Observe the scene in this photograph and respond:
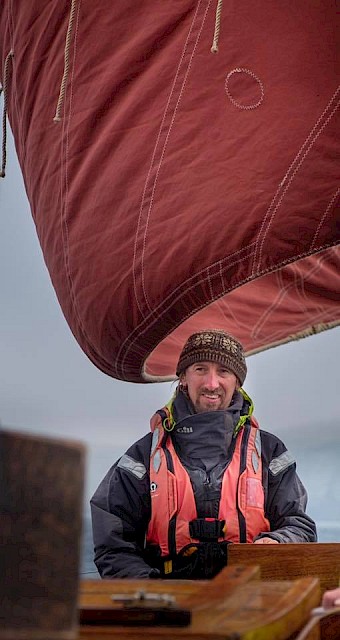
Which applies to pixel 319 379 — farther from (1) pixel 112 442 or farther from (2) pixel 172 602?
(2) pixel 172 602

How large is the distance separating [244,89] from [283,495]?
0.87m

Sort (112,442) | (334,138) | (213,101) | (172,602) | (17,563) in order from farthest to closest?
(112,442), (213,101), (334,138), (172,602), (17,563)

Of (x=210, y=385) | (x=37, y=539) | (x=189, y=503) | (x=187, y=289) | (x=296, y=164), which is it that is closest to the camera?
(x=37, y=539)

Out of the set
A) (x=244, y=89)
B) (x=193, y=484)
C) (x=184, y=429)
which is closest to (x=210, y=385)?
(x=184, y=429)

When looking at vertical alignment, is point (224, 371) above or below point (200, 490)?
above

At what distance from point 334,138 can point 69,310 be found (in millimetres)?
749

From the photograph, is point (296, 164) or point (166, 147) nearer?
point (296, 164)

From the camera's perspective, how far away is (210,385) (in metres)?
2.04

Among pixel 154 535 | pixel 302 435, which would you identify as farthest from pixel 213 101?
pixel 302 435

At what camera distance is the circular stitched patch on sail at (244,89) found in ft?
5.11

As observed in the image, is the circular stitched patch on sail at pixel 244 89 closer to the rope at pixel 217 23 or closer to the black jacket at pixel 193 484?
the rope at pixel 217 23

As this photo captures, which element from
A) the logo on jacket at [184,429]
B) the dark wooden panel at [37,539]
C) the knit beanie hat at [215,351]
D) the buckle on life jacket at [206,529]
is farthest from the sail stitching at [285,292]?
the dark wooden panel at [37,539]

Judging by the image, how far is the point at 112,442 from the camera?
2826 mm

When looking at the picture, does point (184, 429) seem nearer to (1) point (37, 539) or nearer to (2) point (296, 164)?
(2) point (296, 164)
